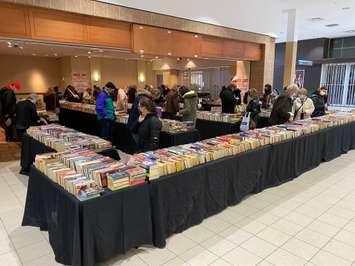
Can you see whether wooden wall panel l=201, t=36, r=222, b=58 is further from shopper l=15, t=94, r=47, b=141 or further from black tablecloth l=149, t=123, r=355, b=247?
shopper l=15, t=94, r=47, b=141

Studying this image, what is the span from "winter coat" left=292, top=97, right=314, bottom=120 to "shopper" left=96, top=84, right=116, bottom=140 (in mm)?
4100

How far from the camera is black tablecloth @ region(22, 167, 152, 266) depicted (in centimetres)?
217

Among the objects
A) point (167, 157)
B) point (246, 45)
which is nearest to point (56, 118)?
point (246, 45)

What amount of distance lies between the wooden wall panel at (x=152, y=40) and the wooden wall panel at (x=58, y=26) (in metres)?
1.23

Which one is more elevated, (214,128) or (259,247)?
(214,128)

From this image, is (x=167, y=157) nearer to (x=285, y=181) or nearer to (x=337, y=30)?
(x=285, y=181)

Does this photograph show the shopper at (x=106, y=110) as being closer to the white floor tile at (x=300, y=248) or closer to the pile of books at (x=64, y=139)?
the pile of books at (x=64, y=139)

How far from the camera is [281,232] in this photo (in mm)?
2992

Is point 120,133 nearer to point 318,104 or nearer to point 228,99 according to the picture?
point 228,99

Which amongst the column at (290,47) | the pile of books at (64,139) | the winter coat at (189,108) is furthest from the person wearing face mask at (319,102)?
the pile of books at (64,139)

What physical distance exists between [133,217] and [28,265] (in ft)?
3.48

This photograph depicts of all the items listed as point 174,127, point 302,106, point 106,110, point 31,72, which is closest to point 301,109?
point 302,106

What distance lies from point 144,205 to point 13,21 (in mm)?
4372

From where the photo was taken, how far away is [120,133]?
21.1 ft
